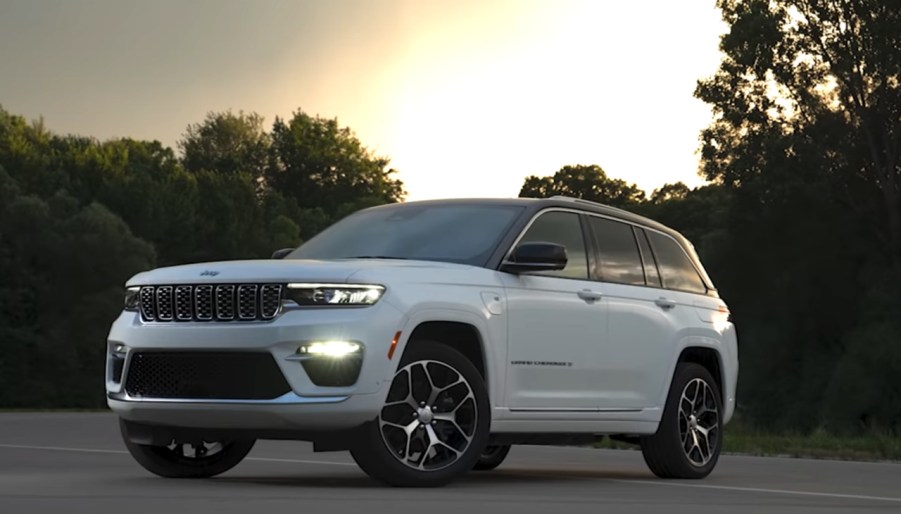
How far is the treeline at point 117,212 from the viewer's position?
6975 centimetres

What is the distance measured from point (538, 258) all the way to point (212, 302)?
7.08 feet

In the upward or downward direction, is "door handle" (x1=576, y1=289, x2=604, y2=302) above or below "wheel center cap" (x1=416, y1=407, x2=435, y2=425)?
above

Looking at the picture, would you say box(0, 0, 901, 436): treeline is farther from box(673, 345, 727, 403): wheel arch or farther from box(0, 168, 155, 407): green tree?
box(673, 345, 727, 403): wheel arch

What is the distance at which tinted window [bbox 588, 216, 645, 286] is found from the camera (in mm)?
13141

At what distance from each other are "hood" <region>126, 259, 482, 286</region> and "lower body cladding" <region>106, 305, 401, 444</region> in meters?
0.24

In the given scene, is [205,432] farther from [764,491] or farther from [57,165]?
[57,165]

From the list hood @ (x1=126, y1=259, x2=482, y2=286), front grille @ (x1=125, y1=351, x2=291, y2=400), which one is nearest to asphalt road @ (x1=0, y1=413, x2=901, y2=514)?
front grille @ (x1=125, y1=351, x2=291, y2=400)

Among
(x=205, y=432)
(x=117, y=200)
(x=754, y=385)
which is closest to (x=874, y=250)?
(x=754, y=385)

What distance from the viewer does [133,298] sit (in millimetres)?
11562

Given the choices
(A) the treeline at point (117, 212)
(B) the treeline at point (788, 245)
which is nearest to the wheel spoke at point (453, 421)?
(B) the treeline at point (788, 245)

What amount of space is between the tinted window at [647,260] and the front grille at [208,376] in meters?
4.00

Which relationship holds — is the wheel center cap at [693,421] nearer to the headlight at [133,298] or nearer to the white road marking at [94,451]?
the white road marking at [94,451]

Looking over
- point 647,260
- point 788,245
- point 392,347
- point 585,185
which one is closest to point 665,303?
point 647,260

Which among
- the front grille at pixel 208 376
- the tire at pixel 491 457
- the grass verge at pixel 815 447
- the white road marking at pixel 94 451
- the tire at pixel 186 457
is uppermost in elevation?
the front grille at pixel 208 376
